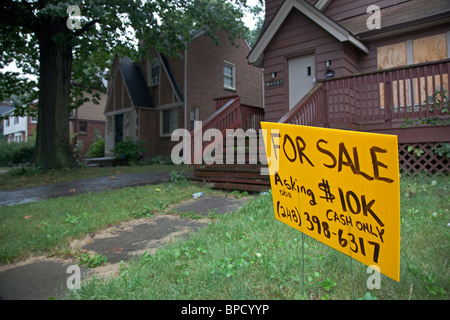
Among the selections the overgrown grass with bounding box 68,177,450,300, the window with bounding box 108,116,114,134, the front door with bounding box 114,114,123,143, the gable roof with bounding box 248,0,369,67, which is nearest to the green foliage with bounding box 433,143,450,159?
the overgrown grass with bounding box 68,177,450,300

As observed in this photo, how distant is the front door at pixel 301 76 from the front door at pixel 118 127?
41.5 ft

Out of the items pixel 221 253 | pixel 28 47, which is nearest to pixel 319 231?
pixel 221 253

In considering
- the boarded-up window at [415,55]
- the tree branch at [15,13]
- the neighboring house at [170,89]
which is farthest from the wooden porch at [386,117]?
the neighboring house at [170,89]

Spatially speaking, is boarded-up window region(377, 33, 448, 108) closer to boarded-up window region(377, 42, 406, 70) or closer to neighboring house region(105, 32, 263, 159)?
boarded-up window region(377, 42, 406, 70)

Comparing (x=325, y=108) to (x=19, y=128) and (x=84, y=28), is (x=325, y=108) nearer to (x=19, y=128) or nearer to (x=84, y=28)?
(x=84, y=28)

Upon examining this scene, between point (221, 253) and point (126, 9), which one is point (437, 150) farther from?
point (126, 9)

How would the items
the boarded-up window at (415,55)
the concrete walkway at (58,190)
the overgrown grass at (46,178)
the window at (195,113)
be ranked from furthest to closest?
the window at (195,113)
the overgrown grass at (46,178)
the boarded-up window at (415,55)
the concrete walkway at (58,190)

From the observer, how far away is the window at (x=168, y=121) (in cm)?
1647

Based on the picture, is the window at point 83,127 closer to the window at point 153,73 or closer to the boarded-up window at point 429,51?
the window at point 153,73

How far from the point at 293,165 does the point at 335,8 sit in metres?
9.90

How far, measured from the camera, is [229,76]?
18.3 metres

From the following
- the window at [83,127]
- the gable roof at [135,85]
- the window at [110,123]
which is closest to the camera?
Result: the gable roof at [135,85]

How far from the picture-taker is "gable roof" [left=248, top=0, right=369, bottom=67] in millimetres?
7965

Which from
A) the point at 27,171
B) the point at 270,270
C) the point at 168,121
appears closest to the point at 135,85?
the point at 168,121
